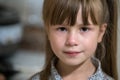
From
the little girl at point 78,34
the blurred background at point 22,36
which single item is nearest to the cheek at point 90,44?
the little girl at point 78,34

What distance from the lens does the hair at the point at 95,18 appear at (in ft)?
2.71

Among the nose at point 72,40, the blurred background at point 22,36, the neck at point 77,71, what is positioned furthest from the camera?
the blurred background at point 22,36

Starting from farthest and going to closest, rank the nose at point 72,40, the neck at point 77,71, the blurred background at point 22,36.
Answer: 1. the blurred background at point 22,36
2. the neck at point 77,71
3. the nose at point 72,40

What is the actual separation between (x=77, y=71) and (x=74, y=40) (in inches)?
5.4

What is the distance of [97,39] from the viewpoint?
0.89 meters

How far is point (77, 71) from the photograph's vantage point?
926 millimetres

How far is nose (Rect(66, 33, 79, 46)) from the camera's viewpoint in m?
0.82

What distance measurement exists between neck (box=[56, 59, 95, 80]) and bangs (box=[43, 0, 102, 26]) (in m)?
0.14

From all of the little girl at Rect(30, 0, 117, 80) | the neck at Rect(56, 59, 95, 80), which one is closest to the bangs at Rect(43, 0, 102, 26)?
the little girl at Rect(30, 0, 117, 80)

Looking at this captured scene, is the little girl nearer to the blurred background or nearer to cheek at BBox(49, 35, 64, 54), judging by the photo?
cheek at BBox(49, 35, 64, 54)

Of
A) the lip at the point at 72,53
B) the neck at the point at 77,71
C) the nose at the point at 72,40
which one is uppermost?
the nose at the point at 72,40

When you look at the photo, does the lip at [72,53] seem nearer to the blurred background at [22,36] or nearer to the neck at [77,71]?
the neck at [77,71]

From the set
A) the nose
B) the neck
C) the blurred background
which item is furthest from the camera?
the blurred background

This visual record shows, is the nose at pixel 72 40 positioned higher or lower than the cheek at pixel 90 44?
higher
